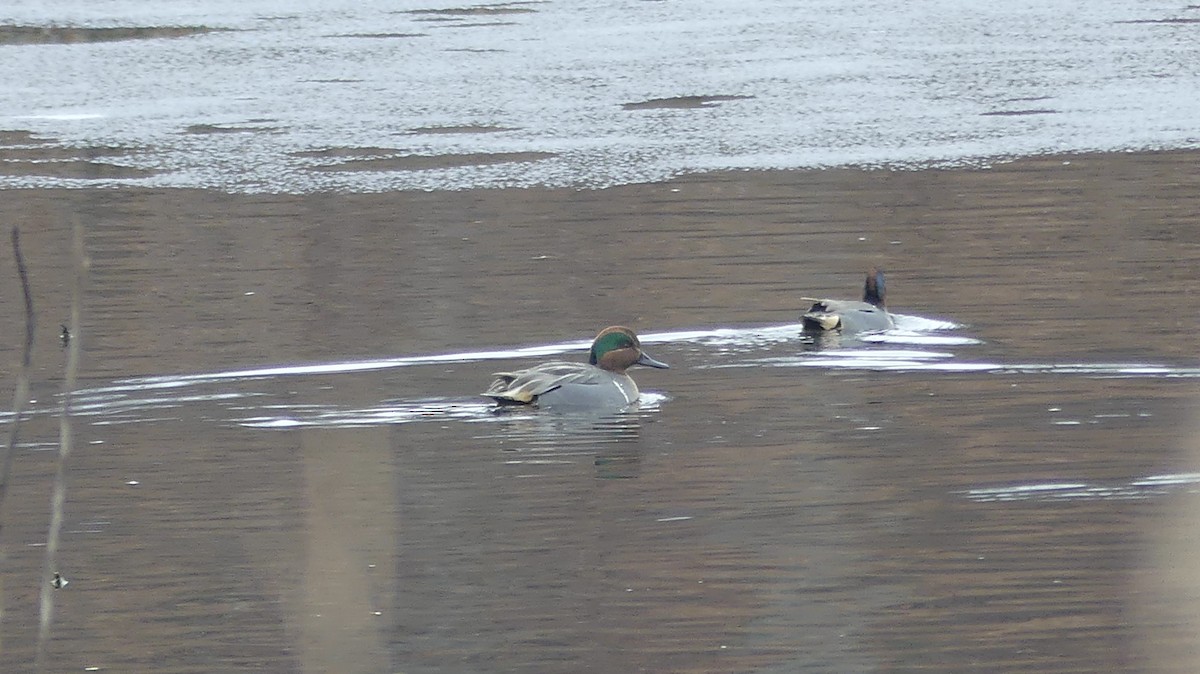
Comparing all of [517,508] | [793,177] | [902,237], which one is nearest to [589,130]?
[793,177]

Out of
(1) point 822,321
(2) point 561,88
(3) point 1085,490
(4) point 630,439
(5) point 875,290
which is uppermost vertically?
(2) point 561,88

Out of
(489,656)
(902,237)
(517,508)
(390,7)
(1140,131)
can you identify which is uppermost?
(390,7)

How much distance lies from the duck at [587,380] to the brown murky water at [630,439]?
125 millimetres

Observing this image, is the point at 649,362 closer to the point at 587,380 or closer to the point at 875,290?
the point at 587,380

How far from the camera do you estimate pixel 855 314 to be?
9.48m

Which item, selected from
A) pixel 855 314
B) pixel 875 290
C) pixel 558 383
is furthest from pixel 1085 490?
pixel 875 290

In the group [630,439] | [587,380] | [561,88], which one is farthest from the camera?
[561,88]

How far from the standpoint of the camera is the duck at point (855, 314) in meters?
9.33

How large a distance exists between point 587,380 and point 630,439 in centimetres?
68

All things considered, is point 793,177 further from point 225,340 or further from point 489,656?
point 489,656

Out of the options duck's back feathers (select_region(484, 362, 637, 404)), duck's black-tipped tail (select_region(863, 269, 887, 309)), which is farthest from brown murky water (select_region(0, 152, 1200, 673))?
duck's black-tipped tail (select_region(863, 269, 887, 309))

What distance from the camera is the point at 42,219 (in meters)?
12.6

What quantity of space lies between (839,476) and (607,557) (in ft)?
3.82

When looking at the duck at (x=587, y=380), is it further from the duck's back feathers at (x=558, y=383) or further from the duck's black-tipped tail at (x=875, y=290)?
the duck's black-tipped tail at (x=875, y=290)
